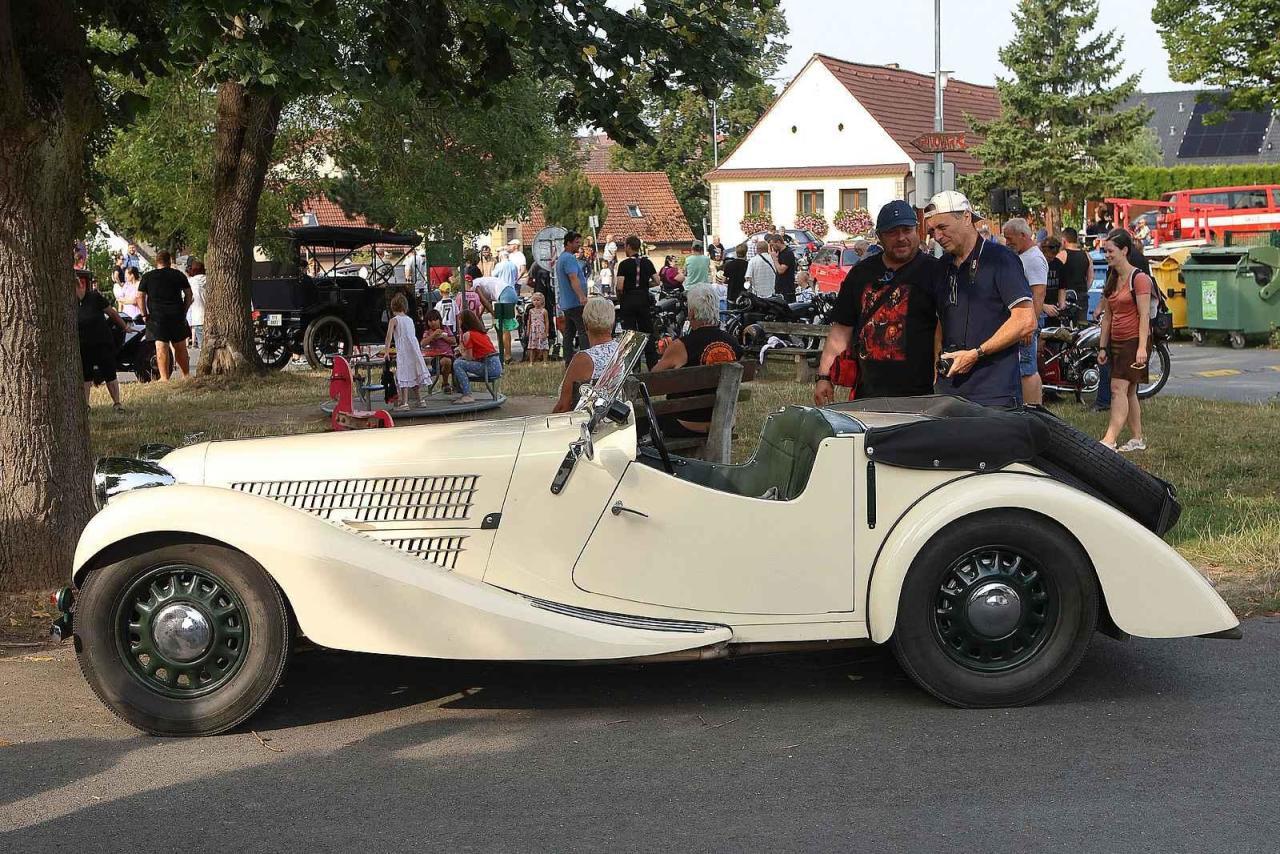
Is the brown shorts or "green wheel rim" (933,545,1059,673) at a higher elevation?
the brown shorts

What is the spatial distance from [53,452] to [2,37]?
1.96 metres

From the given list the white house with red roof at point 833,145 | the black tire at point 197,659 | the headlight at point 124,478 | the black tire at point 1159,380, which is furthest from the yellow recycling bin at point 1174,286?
the white house with red roof at point 833,145

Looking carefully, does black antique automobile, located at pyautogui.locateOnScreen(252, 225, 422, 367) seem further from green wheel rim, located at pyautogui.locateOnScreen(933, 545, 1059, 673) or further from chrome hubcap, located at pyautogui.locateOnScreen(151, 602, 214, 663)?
green wheel rim, located at pyautogui.locateOnScreen(933, 545, 1059, 673)

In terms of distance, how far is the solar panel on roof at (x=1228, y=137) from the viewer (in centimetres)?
6025

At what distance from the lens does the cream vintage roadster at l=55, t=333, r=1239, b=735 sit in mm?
4746

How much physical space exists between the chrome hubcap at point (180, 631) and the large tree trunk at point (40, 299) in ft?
7.15

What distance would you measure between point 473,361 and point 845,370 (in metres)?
9.00

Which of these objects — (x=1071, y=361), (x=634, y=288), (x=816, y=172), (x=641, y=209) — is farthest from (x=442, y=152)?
(x=641, y=209)

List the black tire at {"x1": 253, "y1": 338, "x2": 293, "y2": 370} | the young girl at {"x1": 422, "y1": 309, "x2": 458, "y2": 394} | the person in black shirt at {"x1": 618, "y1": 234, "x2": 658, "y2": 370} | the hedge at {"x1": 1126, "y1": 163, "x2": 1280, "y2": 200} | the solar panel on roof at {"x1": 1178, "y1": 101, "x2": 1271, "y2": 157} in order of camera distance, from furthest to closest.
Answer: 1. the solar panel on roof at {"x1": 1178, "y1": 101, "x2": 1271, "y2": 157}
2. the hedge at {"x1": 1126, "y1": 163, "x2": 1280, "y2": 200}
3. the black tire at {"x1": 253, "y1": 338, "x2": 293, "y2": 370}
4. the person in black shirt at {"x1": 618, "y1": 234, "x2": 658, "y2": 370}
5. the young girl at {"x1": 422, "y1": 309, "x2": 458, "y2": 394}

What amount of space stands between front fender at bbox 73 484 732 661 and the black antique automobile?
16.4m

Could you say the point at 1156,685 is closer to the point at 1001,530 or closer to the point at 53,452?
the point at 1001,530

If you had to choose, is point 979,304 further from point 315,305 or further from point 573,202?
point 573,202

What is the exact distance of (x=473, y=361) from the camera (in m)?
15.4

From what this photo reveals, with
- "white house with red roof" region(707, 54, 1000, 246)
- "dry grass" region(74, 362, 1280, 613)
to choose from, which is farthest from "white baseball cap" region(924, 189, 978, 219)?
"white house with red roof" region(707, 54, 1000, 246)
